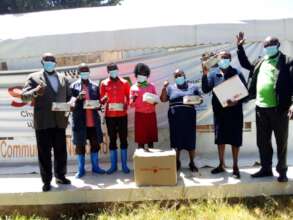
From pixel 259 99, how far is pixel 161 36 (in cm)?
193

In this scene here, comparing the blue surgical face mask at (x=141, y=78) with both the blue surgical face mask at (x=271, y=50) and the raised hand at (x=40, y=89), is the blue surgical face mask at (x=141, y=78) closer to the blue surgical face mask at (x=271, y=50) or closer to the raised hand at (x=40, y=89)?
the raised hand at (x=40, y=89)

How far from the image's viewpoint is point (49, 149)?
568 cm

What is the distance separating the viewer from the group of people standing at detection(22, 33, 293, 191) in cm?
550

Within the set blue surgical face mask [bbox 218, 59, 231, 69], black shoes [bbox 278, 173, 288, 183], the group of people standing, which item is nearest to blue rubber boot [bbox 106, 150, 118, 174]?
the group of people standing

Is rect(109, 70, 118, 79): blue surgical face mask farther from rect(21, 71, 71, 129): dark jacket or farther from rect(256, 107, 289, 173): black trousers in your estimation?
rect(256, 107, 289, 173): black trousers

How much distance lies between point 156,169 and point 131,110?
5.03 feet

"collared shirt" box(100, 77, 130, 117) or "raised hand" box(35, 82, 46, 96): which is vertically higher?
"raised hand" box(35, 82, 46, 96)

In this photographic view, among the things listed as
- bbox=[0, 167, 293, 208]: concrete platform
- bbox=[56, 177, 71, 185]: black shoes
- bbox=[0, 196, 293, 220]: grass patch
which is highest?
bbox=[56, 177, 71, 185]: black shoes

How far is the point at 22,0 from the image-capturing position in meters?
14.5

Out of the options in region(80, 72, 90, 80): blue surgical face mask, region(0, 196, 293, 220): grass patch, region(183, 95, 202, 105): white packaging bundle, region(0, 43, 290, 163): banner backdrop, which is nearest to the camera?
region(0, 196, 293, 220): grass patch

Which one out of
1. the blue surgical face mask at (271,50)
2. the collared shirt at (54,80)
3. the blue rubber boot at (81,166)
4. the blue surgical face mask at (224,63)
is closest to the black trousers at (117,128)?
the blue rubber boot at (81,166)

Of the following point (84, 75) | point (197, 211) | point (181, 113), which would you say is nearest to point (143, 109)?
point (181, 113)

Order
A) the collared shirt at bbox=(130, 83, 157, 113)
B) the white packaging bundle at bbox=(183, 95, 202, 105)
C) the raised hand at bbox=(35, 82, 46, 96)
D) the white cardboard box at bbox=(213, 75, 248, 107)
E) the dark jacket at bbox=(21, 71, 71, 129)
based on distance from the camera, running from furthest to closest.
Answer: the collared shirt at bbox=(130, 83, 157, 113) → the white packaging bundle at bbox=(183, 95, 202, 105) → the white cardboard box at bbox=(213, 75, 248, 107) → the dark jacket at bbox=(21, 71, 71, 129) → the raised hand at bbox=(35, 82, 46, 96)

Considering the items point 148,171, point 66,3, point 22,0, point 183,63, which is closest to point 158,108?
point 183,63
